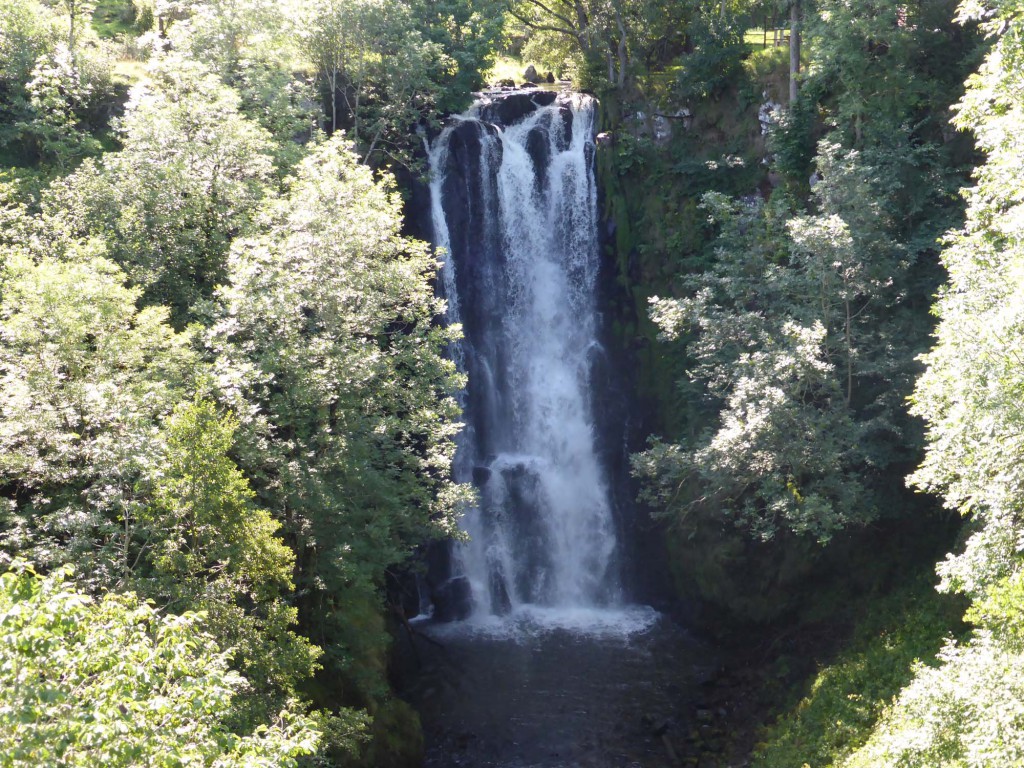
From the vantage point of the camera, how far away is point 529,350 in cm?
3272

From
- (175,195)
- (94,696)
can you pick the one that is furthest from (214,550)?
(175,195)

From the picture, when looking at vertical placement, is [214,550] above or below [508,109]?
below

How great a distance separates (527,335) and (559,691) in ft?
43.7

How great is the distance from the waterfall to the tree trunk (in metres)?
7.59

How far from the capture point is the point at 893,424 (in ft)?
73.7

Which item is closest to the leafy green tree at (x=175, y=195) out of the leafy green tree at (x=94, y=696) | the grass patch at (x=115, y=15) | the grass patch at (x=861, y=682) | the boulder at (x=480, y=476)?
the boulder at (x=480, y=476)

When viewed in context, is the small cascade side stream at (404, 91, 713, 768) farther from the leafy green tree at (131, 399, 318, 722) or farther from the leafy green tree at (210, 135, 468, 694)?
the leafy green tree at (131, 399, 318, 722)

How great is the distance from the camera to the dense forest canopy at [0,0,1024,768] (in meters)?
12.5

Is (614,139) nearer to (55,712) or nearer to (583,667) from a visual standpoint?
(583,667)

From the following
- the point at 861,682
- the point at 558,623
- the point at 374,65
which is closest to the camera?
the point at 861,682

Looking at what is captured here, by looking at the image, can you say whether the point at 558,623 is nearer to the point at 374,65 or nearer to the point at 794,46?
the point at 374,65

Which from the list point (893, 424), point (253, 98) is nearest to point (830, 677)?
point (893, 424)

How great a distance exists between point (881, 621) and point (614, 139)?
20178mm

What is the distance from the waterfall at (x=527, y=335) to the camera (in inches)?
1216
